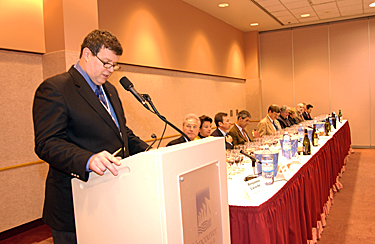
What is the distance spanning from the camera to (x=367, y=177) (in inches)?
220

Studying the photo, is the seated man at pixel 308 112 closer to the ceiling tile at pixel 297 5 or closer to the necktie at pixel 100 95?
the ceiling tile at pixel 297 5

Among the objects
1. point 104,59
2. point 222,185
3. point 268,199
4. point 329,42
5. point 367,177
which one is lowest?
point 367,177

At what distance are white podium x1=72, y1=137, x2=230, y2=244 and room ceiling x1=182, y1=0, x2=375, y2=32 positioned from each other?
6.10m

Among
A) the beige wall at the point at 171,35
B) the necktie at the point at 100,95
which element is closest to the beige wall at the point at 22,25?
the beige wall at the point at 171,35

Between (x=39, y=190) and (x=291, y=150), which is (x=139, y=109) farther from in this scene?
(x=291, y=150)

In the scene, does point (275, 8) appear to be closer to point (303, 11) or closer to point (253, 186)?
point (303, 11)

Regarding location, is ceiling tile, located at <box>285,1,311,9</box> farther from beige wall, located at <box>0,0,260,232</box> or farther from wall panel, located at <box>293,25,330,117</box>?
wall panel, located at <box>293,25,330,117</box>

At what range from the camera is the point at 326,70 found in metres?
9.24

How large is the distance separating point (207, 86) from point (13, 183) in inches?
194

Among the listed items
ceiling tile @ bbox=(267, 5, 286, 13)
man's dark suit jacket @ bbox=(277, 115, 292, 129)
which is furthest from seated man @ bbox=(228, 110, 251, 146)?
ceiling tile @ bbox=(267, 5, 286, 13)

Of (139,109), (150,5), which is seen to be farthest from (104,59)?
(150,5)

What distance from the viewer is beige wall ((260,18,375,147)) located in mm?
8797

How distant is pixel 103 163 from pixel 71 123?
1.29 ft

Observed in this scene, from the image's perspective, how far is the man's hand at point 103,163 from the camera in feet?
3.37
